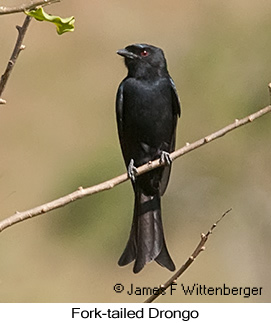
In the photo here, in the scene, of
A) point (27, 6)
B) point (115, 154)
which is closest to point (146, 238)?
point (27, 6)

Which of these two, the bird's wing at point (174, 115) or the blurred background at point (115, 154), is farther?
the blurred background at point (115, 154)

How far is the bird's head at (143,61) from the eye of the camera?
12.1ft

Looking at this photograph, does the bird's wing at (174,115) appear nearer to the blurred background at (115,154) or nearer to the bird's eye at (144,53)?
the bird's eye at (144,53)

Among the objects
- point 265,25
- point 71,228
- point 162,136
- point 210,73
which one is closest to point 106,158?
point 71,228

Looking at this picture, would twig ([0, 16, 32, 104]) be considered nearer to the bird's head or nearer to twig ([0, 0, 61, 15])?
twig ([0, 0, 61, 15])

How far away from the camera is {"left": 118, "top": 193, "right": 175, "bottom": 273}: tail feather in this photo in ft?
10.5

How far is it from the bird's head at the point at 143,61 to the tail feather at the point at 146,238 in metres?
0.56

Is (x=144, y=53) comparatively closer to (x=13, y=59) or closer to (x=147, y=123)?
(x=147, y=123)

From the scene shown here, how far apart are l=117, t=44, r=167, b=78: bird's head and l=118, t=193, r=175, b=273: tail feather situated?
56 centimetres

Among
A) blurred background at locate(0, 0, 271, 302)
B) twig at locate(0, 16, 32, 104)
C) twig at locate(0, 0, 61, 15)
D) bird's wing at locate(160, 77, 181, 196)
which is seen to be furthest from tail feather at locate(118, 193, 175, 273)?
blurred background at locate(0, 0, 271, 302)

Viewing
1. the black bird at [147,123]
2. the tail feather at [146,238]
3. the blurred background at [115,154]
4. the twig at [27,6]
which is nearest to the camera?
the twig at [27,6]

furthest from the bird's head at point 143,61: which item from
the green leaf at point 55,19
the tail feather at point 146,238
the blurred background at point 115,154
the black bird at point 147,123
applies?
the blurred background at point 115,154

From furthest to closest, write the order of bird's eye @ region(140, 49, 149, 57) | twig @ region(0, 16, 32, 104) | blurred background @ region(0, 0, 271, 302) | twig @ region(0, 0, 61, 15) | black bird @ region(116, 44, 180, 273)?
blurred background @ region(0, 0, 271, 302), bird's eye @ region(140, 49, 149, 57), black bird @ region(116, 44, 180, 273), twig @ region(0, 16, 32, 104), twig @ region(0, 0, 61, 15)

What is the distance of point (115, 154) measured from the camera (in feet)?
21.2
